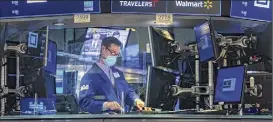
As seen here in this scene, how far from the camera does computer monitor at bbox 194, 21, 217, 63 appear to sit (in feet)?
13.3

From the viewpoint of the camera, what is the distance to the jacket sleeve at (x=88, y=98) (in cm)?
442

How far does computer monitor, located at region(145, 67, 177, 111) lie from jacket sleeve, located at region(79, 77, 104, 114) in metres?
0.56

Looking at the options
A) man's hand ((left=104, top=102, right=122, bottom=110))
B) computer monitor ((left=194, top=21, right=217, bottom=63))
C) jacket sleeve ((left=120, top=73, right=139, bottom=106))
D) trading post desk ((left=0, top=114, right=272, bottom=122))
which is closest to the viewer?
trading post desk ((left=0, top=114, right=272, bottom=122))

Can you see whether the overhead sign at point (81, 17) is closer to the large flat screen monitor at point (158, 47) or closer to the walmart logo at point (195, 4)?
the large flat screen monitor at point (158, 47)

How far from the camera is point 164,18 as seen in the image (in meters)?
4.16

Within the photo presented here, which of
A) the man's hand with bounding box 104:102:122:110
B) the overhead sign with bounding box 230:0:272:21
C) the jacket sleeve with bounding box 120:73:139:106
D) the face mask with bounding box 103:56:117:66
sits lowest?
the man's hand with bounding box 104:102:122:110

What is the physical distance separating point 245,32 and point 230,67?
26.9 inches

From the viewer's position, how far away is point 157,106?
3988 mm

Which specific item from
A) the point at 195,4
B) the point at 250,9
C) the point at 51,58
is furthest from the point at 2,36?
the point at 250,9

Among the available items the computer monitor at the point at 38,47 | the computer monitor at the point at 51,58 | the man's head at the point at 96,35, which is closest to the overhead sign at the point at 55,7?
the computer monitor at the point at 38,47

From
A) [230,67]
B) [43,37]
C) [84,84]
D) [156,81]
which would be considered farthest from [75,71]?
[230,67]

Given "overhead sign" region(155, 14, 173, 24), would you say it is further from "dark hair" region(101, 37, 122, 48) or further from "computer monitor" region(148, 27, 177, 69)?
"dark hair" region(101, 37, 122, 48)

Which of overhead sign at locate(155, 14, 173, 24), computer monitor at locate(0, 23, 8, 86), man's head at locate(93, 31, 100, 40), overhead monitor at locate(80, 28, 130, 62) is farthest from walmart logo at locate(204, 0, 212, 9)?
computer monitor at locate(0, 23, 8, 86)

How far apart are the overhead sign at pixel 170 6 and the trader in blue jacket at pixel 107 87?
2.91 ft
